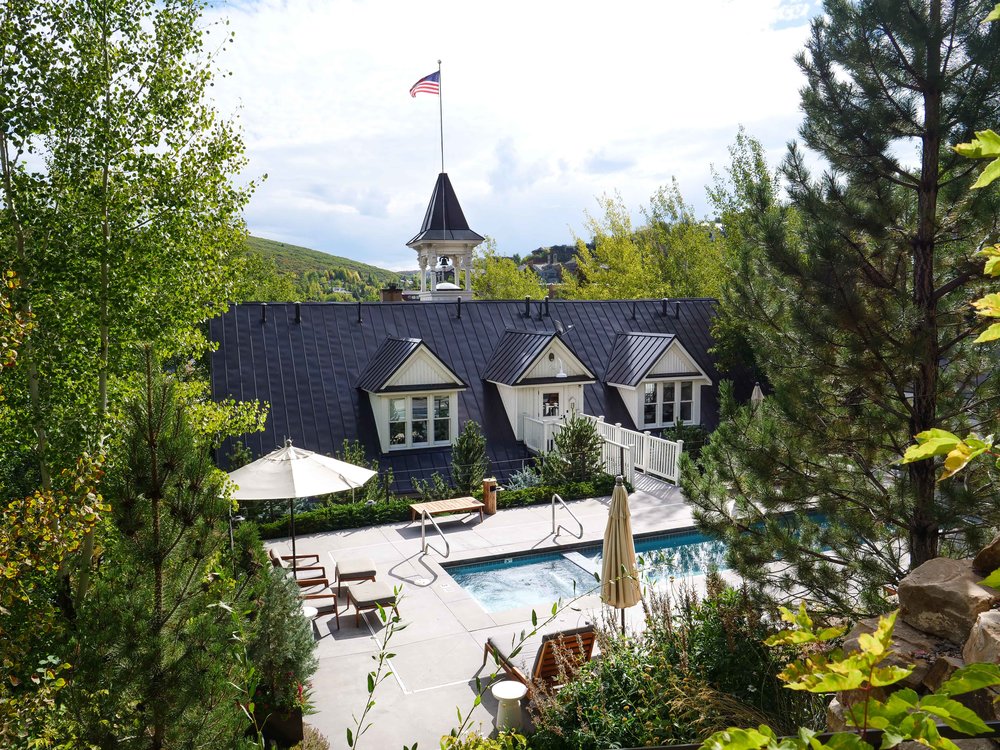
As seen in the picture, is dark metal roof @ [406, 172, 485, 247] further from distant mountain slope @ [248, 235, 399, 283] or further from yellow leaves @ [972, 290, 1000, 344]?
distant mountain slope @ [248, 235, 399, 283]

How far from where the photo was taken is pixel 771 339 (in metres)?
6.81

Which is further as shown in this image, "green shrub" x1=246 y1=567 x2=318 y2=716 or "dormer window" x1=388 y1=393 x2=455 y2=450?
"dormer window" x1=388 y1=393 x2=455 y2=450

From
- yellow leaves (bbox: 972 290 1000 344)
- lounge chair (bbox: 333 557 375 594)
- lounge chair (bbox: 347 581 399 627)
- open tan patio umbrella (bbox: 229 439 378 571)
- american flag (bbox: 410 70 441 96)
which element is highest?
american flag (bbox: 410 70 441 96)

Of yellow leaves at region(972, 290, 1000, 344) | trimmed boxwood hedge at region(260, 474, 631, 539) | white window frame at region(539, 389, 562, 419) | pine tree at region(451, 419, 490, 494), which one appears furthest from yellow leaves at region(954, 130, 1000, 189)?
white window frame at region(539, 389, 562, 419)

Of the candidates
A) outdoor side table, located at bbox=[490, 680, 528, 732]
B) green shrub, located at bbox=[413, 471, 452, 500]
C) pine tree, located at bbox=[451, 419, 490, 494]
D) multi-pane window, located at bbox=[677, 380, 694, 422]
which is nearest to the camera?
outdoor side table, located at bbox=[490, 680, 528, 732]

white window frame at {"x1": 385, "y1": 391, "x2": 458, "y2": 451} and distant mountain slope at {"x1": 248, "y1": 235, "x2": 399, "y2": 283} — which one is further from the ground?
distant mountain slope at {"x1": 248, "y1": 235, "x2": 399, "y2": 283}

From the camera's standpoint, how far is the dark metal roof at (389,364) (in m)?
18.1

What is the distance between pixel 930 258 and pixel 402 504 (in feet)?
38.0

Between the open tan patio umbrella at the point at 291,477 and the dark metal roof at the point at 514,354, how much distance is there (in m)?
8.49

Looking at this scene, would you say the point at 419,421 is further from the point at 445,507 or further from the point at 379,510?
the point at 445,507

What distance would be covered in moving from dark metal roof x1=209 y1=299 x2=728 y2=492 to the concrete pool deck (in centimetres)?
341

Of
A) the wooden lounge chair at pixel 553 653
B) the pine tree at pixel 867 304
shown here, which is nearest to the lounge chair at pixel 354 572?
the wooden lounge chair at pixel 553 653

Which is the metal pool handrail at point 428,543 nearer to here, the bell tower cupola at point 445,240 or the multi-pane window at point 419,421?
the multi-pane window at point 419,421

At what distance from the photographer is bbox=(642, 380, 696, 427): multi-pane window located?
68.8ft
